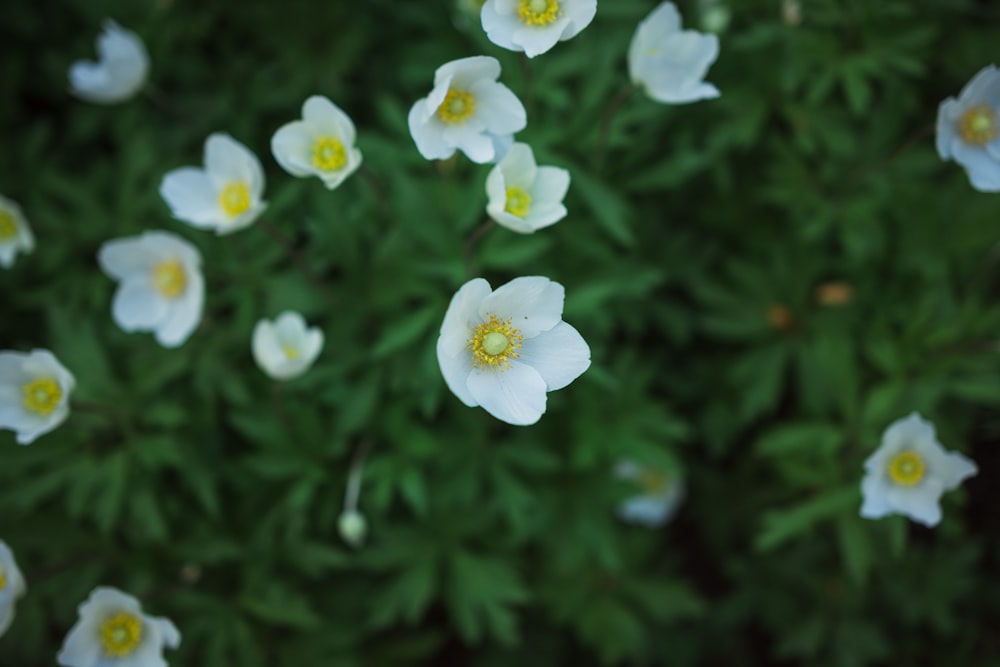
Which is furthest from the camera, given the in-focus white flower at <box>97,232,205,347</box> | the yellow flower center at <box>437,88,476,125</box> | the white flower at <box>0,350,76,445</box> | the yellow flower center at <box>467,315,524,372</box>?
the in-focus white flower at <box>97,232,205,347</box>

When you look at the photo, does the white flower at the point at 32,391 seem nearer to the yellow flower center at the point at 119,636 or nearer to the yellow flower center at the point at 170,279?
the yellow flower center at the point at 170,279

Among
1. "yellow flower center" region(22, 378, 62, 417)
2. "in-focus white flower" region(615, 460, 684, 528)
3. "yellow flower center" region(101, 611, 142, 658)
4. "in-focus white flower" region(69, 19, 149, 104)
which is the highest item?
"in-focus white flower" region(69, 19, 149, 104)

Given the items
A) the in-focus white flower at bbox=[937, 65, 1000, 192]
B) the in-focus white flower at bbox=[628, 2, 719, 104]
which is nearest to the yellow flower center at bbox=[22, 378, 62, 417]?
the in-focus white flower at bbox=[628, 2, 719, 104]

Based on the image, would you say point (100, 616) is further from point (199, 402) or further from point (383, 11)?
point (383, 11)

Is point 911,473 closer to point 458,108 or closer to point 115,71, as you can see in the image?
point 458,108

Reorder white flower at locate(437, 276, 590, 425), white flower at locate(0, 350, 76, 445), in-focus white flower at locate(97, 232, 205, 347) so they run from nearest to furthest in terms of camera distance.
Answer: white flower at locate(437, 276, 590, 425)
white flower at locate(0, 350, 76, 445)
in-focus white flower at locate(97, 232, 205, 347)

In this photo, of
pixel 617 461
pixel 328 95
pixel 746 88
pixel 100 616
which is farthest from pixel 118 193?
pixel 746 88

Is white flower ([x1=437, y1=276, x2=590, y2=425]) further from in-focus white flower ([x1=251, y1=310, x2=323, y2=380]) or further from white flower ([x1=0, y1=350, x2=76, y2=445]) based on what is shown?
white flower ([x1=0, y1=350, x2=76, y2=445])
